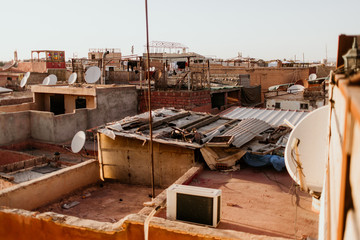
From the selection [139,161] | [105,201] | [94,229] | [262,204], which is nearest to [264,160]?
[262,204]

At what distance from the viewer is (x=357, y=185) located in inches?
51.3

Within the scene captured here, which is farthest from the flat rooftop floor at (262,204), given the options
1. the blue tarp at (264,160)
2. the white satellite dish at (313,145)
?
the white satellite dish at (313,145)

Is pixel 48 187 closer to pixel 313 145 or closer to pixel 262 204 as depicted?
pixel 262 204

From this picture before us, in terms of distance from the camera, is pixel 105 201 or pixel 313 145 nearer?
pixel 313 145

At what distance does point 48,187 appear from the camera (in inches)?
343

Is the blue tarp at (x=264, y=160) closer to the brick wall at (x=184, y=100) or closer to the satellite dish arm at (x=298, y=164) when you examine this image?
the satellite dish arm at (x=298, y=164)

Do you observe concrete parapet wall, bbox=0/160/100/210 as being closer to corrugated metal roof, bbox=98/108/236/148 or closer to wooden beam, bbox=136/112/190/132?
corrugated metal roof, bbox=98/108/236/148

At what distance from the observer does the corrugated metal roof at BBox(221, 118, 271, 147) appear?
357 inches

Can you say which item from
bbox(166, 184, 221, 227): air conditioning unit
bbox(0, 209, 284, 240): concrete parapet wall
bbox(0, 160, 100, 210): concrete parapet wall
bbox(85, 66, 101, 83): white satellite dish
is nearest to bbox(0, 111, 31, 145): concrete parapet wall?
bbox(85, 66, 101, 83): white satellite dish

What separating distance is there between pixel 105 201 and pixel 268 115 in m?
8.04

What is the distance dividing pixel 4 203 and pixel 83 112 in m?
9.63

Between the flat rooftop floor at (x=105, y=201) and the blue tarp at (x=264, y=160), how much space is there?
2.92 metres

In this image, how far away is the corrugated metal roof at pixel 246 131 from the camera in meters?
9.08

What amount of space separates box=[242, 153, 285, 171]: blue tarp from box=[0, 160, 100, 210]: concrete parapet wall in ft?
16.0
